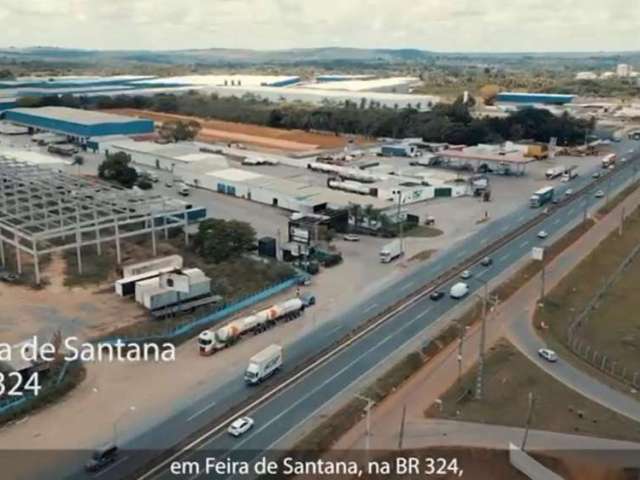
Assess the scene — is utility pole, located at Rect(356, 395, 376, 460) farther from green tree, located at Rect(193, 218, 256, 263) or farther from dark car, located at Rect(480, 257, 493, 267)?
dark car, located at Rect(480, 257, 493, 267)

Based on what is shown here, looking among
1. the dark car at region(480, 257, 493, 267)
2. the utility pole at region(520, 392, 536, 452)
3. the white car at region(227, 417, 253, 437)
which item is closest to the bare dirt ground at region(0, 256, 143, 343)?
the white car at region(227, 417, 253, 437)

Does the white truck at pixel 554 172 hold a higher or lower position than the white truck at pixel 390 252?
higher

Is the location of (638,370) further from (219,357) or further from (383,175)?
(383,175)

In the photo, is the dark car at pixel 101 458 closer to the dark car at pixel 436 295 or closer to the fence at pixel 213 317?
the fence at pixel 213 317

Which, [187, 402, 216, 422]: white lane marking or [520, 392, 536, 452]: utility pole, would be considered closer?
[520, 392, 536, 452]: utility pole

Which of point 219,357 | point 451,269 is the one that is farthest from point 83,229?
point 451,269

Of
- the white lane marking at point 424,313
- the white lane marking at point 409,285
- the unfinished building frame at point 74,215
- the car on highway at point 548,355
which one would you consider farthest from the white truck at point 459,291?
the unfinished building frame at point 74,215
